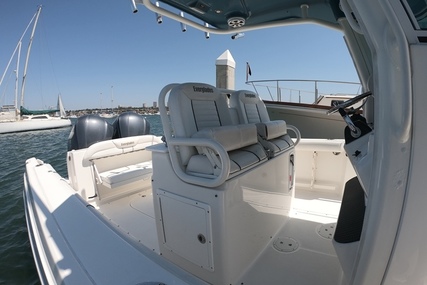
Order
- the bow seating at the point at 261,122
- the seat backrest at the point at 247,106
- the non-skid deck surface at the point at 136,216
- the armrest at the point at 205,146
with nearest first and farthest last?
the armrest at the point at 205,146, the bow seating at the point at 261,122, the non-skid deck surface at the point at 136,216, the seat backrest at the point at 247,106

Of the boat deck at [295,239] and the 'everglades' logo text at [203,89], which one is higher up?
the 'everglades' logo text at [203,89]

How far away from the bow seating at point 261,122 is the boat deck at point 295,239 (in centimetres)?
69

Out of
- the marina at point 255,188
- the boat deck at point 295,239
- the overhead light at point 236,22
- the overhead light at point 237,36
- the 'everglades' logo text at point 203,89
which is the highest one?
the overhead light at point 236,22

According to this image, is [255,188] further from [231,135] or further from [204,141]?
[204,141]

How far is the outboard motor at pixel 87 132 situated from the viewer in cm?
293

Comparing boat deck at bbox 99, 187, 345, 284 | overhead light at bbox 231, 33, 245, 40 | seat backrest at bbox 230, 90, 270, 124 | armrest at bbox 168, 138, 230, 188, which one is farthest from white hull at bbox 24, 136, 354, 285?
overhead light at bbox 231, 33, 245, 40

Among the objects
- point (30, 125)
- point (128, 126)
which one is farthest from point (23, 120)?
point (128, 126)

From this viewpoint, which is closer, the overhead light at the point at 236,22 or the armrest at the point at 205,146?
the armrest at the point at 205,146

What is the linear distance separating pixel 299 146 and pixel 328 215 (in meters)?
0.86

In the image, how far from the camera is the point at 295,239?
1.78 meters

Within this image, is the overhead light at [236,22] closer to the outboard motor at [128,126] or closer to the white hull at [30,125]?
the outboard motor at [128,126]

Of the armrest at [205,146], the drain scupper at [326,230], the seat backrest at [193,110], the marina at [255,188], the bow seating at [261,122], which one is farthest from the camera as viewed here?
the bow seating at [261,122]

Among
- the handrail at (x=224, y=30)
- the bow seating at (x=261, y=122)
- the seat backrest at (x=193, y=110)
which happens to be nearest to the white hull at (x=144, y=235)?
the seat backrest at (x=193, y=110)

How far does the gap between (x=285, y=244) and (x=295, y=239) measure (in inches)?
4.6
